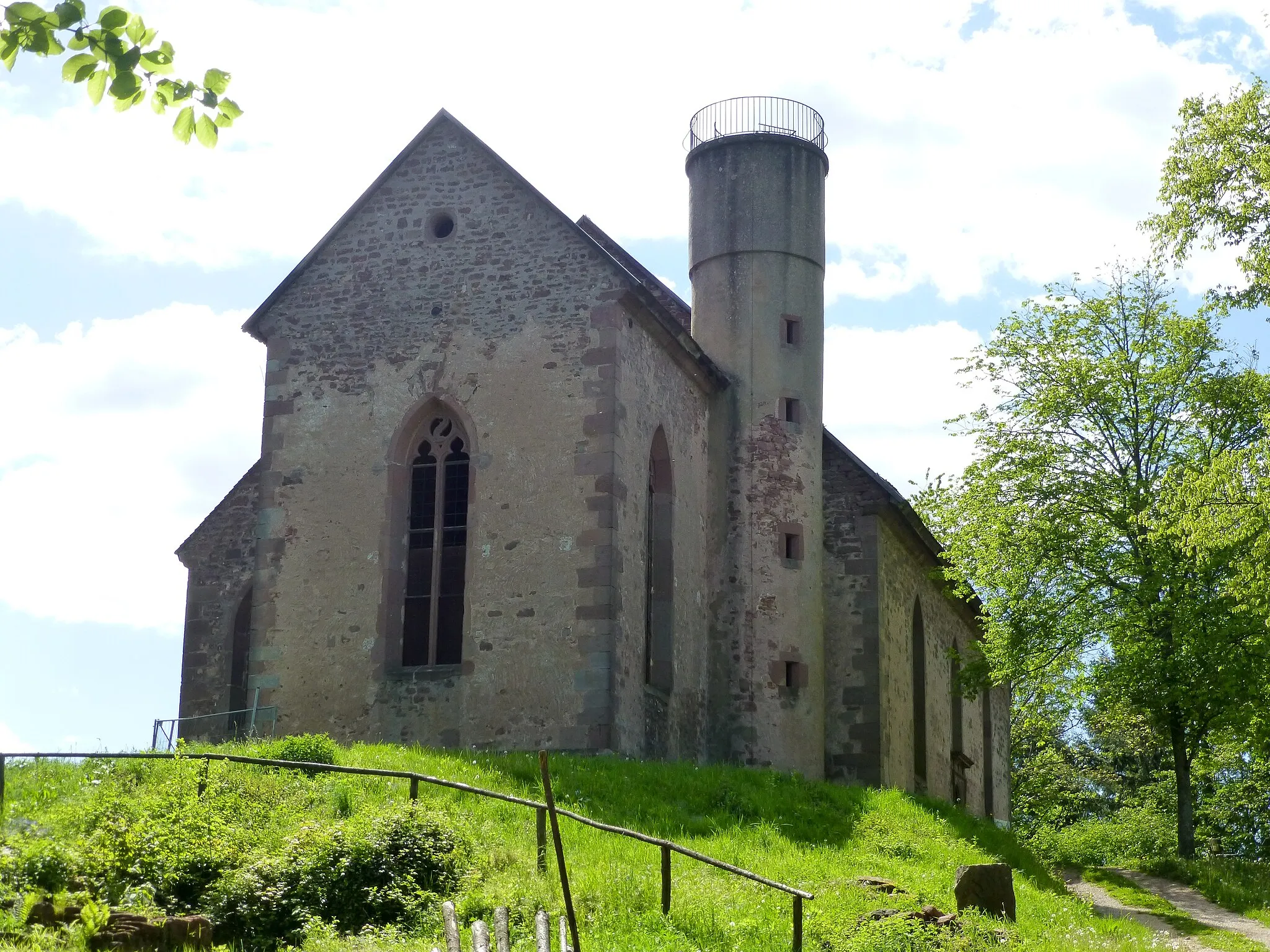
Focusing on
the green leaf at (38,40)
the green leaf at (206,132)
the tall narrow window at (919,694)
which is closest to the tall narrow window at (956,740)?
the tall narrow window at (919,694)

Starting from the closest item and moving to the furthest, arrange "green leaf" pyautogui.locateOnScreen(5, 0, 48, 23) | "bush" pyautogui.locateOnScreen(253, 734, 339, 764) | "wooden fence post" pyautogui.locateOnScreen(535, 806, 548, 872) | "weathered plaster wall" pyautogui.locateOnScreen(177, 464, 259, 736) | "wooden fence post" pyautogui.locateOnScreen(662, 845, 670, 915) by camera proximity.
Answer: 1. "green leaf" pyautogui.locateOnScreen(5, 0, 48, 23)
2. "wooden fence post" pyautogui.locateOnScreen(662, 845, 670, 915)
3. "wooden fence post" pyautogui.locateOnScreen(535, 806, 548, 872)
4. "bush" pyautogui.locateOnScreen(253, 734, 339, 764)
5. "weathered plaster wall" pyautogui.locateOnScreen(177, 464, 259, 736)

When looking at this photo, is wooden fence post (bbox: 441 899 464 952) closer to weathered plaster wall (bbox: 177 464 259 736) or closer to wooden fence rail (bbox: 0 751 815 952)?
wooden fence rail (bbox: 0 751 815 952)

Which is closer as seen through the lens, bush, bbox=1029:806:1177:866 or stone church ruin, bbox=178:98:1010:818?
stone church ruin, bbox=178:98:1010:818

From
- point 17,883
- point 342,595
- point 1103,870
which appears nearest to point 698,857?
point 17,883

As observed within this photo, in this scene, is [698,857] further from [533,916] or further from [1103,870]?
[1103,870]

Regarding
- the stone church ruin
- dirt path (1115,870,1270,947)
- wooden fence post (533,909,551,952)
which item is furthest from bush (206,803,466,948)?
dirt path (1115,870,1270,947)

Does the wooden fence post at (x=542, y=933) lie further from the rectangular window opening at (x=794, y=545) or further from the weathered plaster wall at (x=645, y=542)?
the rectangular window opening at (x=794, y=545)

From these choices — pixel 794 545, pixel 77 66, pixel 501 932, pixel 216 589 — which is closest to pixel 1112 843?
pixel 794 545

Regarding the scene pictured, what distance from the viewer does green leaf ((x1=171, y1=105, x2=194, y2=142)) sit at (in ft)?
26.2

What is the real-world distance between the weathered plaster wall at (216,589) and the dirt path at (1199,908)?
15804 millimetres

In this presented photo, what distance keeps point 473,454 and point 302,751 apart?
6565 mm

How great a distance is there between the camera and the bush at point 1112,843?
33500mm

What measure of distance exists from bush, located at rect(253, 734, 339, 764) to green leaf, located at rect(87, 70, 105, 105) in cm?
1080

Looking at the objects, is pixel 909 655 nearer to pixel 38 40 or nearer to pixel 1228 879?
pixel 1228 879
